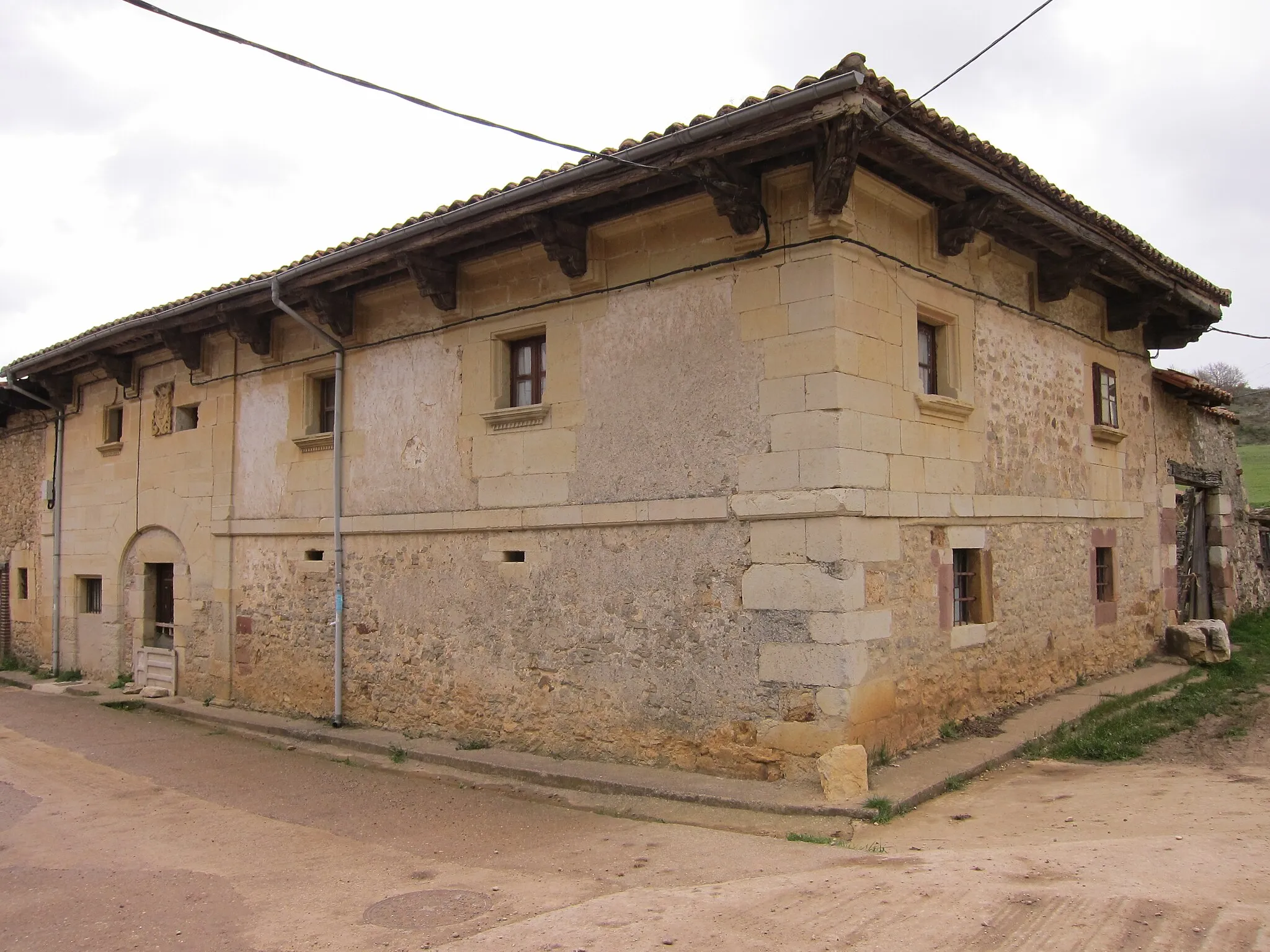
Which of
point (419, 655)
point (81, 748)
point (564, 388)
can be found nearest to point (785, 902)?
point (564, 388)

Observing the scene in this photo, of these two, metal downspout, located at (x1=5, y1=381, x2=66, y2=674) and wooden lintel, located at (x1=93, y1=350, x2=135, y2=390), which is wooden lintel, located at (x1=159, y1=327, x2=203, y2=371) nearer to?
wooden lintel, located at (x1=93, y1=350, x2=135, y2=390)

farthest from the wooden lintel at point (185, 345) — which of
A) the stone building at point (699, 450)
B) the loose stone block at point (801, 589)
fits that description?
the loose stone block at point (801, 589)

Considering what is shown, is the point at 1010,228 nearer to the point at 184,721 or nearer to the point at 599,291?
the point at 599,291

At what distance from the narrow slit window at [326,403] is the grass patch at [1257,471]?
2146 centimetres

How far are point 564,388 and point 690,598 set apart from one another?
213 centimetres

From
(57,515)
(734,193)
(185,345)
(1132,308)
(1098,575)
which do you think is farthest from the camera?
(57,515)

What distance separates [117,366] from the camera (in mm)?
12508

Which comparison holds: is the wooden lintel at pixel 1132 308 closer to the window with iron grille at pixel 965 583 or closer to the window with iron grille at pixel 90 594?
the window with iron grille at pixel 965 583

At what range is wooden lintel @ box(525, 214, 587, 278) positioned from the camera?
7449 mm

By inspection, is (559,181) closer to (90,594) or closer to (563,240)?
(563,240)

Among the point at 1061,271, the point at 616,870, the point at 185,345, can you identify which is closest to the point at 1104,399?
the point at 1061,271

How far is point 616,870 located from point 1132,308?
853cm

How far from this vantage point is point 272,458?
10578 millimetres

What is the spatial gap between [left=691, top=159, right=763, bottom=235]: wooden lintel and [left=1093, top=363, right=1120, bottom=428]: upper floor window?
17.3ft
